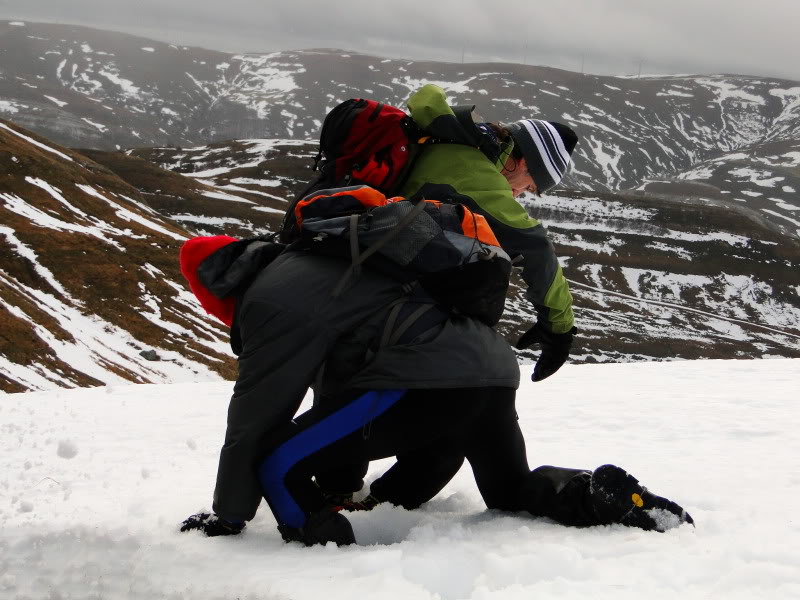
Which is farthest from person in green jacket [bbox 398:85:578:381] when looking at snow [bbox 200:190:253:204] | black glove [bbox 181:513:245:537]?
snow [bbox 200:190:253:204]

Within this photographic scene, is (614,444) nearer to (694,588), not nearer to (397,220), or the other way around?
(694,588)

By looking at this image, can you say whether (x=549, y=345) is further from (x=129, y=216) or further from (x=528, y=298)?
(x=129, y=216)

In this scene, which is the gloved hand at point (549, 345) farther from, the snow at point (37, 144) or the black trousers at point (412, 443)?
the snow at point (37, 144)

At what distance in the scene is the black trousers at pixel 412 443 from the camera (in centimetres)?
385

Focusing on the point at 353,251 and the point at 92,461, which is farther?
the point at 92,461

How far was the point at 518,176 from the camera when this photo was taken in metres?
4.79

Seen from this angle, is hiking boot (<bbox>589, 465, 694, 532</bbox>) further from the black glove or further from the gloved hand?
the black glove

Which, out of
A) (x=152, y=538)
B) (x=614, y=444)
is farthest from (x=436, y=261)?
(x=614, y=444)

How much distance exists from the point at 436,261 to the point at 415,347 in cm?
49

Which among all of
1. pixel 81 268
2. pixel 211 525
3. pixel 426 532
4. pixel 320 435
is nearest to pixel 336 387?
pixel 320 435

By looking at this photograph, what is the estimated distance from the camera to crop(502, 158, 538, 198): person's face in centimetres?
473

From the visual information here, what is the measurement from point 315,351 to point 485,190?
149 centimetres

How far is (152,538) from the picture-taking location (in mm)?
4152

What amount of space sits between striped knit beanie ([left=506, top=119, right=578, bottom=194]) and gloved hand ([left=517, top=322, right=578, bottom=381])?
3.25 ft
